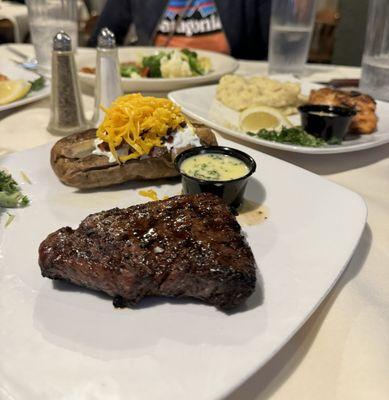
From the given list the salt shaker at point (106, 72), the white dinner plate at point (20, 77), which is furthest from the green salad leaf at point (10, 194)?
the white dinner plate at point (20, 77)

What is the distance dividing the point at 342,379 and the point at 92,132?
1.92m

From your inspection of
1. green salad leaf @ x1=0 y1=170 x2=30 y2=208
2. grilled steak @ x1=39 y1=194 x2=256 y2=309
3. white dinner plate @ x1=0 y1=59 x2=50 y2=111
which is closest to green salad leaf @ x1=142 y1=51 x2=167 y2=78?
white dinner plate @ x1=0 y1=59 x2=50 y2=111

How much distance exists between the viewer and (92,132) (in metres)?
2.56

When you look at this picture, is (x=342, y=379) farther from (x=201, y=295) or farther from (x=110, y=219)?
(x=110, y=219)

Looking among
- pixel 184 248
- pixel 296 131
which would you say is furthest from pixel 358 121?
pixel 184 248

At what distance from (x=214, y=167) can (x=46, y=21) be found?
3.18 m

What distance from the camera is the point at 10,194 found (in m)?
2.17

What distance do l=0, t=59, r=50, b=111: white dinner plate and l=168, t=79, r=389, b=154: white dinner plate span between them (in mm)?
1153

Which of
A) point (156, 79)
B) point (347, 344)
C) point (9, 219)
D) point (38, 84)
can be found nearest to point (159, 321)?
point (347, 344)

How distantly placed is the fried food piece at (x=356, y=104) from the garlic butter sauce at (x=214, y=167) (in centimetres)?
128

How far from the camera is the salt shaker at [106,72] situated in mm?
3093

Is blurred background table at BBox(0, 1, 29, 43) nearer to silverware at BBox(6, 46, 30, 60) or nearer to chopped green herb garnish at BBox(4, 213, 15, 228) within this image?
silverware at BBox(6, 46, 30, 60)

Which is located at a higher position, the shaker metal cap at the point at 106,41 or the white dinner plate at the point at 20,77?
the shaker metal cap at the point at 106,41

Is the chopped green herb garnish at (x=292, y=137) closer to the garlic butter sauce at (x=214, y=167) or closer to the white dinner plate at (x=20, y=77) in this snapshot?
the garlic butter sauce at (x=214, y=167)
